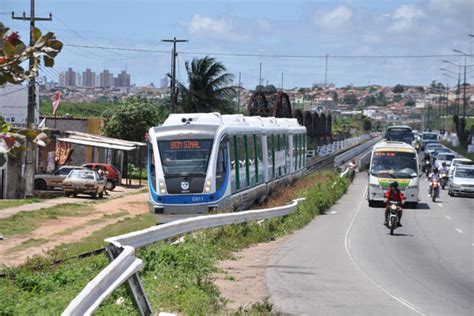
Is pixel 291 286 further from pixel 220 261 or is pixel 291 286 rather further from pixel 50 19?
pixel 50 19

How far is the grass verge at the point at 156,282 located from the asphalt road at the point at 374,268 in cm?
114

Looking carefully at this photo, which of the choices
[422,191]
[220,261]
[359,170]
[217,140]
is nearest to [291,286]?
[220,261]

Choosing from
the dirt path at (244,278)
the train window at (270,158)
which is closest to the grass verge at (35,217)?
the train window at (270,158)

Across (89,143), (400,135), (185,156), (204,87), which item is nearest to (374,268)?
(185,156)

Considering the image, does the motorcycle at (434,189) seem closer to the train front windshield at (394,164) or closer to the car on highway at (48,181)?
the train front windshield at (394,164)

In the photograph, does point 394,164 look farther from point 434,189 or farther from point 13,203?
point 13,203

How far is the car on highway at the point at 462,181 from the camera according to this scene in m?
42.8

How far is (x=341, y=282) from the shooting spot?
1538 cm

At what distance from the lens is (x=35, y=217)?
1191 inches

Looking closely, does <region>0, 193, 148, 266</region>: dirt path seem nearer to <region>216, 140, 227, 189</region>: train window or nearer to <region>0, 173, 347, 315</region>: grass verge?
<region>0, 173, 347, 315</region>: grass verge

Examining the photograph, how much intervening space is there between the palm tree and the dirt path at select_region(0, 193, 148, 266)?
19.6 meters

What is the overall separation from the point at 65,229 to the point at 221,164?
20.8 feet

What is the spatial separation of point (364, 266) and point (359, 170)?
147 feet

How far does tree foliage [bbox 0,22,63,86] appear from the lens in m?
7.63
